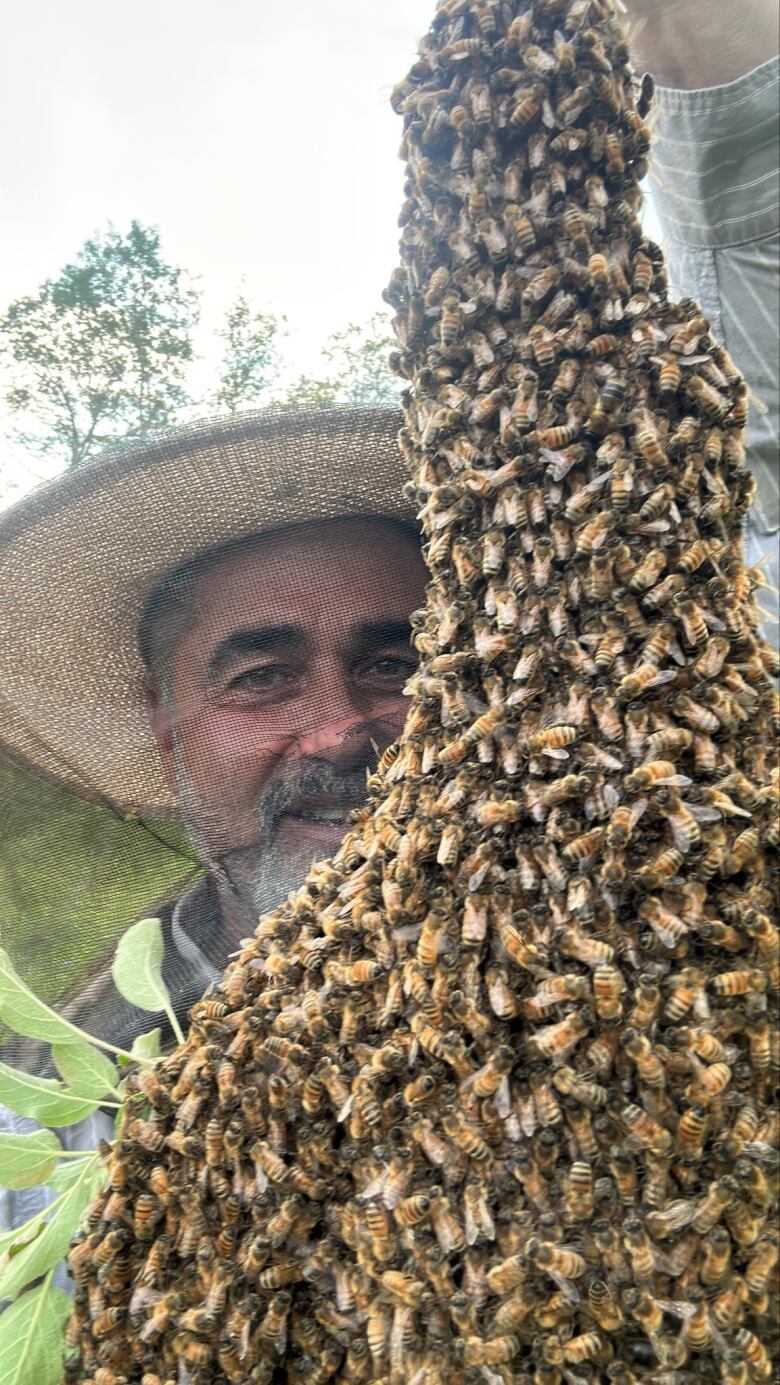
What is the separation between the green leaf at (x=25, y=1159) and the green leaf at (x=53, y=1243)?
54mm

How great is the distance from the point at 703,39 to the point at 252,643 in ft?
6.33

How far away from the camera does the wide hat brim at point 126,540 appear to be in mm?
2441

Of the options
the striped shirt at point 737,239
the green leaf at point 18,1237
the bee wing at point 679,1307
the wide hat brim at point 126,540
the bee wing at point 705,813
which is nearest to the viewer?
the bee wing at point 679,1307

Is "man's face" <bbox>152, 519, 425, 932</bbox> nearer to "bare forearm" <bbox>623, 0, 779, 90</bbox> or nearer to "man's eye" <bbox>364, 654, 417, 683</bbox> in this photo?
"man's eye" <bbox>364, 654, 417, 683</bbox>

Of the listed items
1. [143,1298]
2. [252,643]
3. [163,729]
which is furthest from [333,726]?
[143,1298]

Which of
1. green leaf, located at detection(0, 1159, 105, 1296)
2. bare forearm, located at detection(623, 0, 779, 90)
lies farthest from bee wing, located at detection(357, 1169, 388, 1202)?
bare forearm, located at detection(623, 0, 779, 90)

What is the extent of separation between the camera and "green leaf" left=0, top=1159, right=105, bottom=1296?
1.41m

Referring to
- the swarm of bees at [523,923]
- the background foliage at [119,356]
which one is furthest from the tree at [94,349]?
the swarm of bees at [523,923]

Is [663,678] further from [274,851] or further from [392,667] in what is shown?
[274,851]

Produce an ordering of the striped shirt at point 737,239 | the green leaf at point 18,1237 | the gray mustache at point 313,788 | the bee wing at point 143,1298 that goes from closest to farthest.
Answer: the bee wing at point 143,1298 → the green leaf at point 18,1237 → the gray mustache at point 313,788 → the striped shirt at point 737,239

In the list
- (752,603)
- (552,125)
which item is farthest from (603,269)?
(752,603)

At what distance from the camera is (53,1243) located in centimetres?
145

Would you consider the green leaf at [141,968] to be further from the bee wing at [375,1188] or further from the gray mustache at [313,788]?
the bee wing at [375,1188]

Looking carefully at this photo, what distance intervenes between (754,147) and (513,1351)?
10.2 ft
